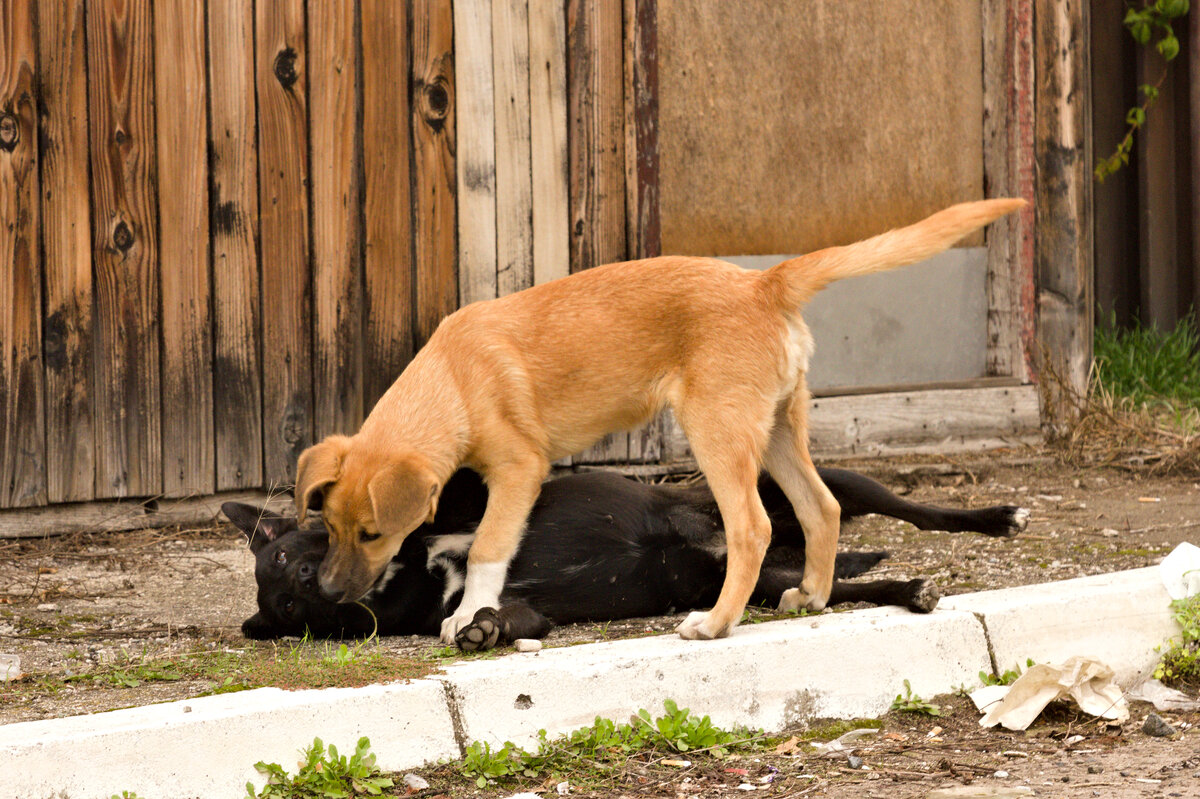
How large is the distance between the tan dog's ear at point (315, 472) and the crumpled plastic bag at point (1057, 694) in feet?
7.00

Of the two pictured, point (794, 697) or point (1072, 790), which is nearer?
point (1072, 790)

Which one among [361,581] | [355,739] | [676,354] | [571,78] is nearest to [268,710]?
[355,739]

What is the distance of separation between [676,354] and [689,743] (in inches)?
52.4

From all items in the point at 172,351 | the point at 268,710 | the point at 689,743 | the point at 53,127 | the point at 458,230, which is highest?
the point at 53,127

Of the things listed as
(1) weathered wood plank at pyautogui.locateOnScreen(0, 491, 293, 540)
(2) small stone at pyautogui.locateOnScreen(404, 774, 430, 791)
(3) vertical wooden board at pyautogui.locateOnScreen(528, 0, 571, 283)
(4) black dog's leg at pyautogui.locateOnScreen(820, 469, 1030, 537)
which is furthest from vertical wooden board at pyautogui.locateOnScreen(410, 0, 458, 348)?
(2) small stone at pyautogui.locateOnScreen(404, 774, 430, 791)

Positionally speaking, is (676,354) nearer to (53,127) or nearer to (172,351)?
(172,351)

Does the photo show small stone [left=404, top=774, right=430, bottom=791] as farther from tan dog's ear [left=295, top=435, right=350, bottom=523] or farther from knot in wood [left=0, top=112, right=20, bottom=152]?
knot in wood [left=0, top=112, right=20, bottom=152]

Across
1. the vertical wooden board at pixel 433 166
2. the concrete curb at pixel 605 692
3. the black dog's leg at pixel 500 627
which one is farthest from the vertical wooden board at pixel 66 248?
the concrete curb at pixel 605 692

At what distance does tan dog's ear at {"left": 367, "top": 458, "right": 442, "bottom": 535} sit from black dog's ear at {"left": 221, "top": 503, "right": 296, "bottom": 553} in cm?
69

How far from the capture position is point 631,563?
4.22 m

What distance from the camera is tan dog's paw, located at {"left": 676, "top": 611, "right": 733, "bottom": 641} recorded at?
3.52 meters

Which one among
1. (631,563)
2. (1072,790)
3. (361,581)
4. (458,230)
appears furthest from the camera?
(458,230)

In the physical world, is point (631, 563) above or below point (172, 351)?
below

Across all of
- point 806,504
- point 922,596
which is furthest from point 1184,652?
point 806,504
